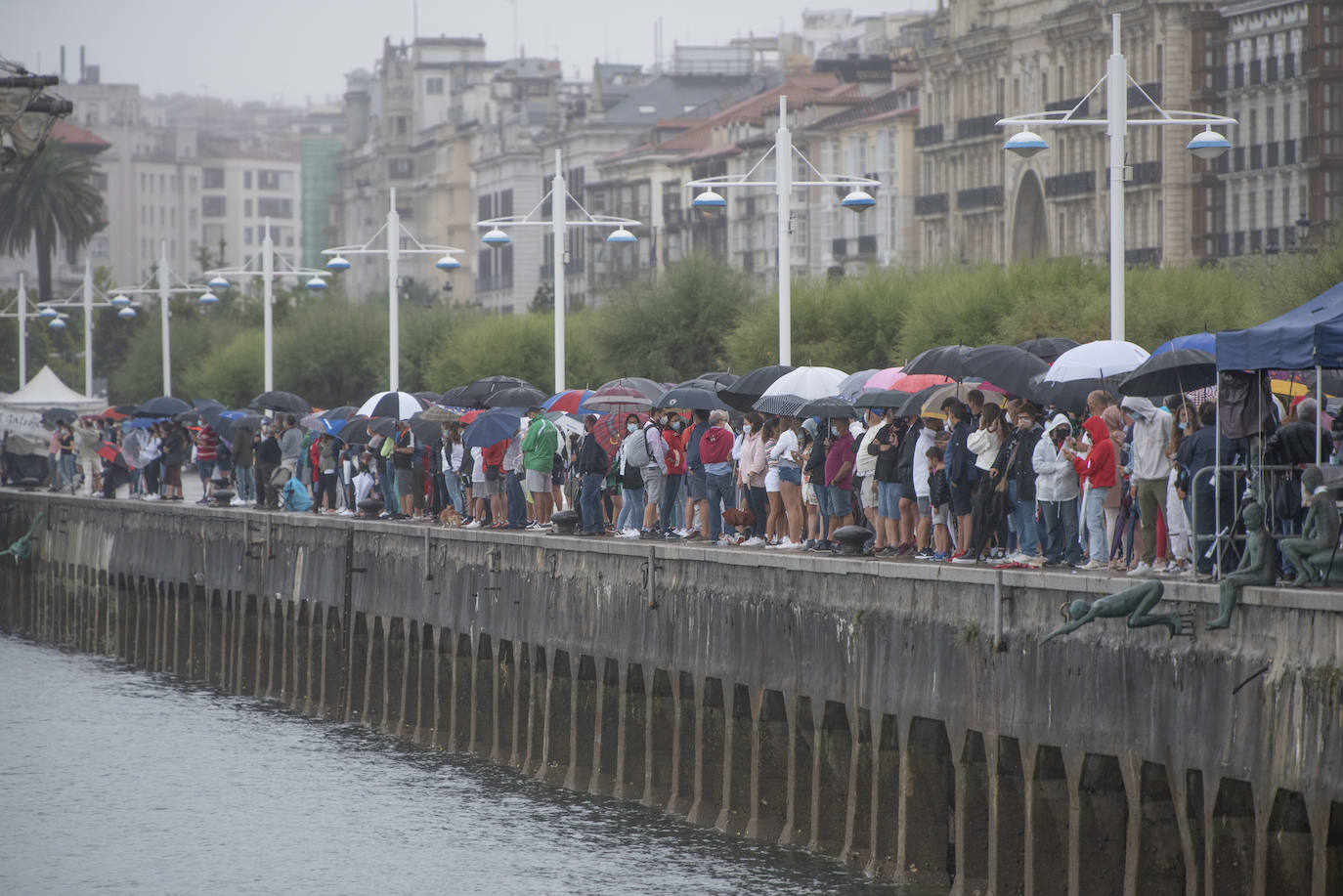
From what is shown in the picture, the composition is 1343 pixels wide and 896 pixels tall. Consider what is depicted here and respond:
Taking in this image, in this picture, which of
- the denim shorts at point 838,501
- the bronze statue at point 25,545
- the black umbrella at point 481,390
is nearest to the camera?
the denim shorts at point 838,501

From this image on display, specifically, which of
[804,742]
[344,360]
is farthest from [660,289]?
[804,742]

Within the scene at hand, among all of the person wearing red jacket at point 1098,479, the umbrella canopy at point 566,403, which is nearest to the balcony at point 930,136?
the umbrella canopy at point 566,403

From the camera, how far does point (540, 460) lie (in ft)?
132

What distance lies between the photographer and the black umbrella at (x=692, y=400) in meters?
37.4

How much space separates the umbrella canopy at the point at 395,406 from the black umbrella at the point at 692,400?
11.0 meters

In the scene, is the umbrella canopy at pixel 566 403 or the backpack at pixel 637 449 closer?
the backpack at pixel 637 449

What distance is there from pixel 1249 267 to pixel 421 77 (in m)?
136

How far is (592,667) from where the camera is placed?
36.3m

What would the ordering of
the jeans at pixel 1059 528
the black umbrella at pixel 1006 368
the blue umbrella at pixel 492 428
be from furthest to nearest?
1. the blue umbrella at pixel 492 428
2. the black umbrella at pixel 1006 368
3. the jeans at pixel 1059 528

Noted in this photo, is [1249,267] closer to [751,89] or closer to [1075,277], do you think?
[1075,277]

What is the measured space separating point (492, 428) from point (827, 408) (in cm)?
939

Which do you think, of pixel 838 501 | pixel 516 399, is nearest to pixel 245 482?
pixel 516 399

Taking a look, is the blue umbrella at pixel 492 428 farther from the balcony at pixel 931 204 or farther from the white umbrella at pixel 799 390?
the balcony at pixel 931 204

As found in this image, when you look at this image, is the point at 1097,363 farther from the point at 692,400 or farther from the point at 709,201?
the point at 709,201
